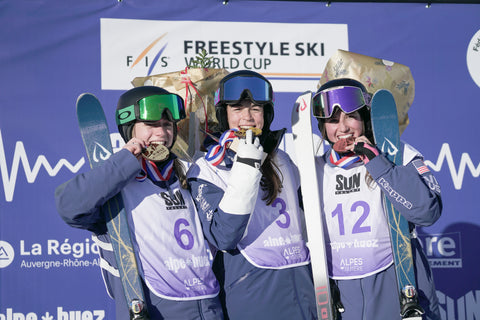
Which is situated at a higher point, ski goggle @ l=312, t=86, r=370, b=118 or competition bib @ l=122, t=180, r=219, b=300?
ski goggle @ l=312, t=86, r=370, b=118

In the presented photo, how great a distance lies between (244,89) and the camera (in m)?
2.59

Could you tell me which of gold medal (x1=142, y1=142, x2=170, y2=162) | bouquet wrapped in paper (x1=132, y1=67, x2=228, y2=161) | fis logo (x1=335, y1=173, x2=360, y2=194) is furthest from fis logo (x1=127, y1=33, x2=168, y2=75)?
fis logo (x1=335, y1=173, x2=360, y2=194)

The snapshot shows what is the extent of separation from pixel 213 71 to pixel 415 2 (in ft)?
6.80

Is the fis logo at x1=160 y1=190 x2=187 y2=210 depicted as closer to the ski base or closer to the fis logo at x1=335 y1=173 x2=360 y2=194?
the ski base

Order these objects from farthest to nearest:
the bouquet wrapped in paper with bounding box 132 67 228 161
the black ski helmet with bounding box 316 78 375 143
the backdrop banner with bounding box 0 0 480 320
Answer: the backdrop banner with bounding box 0 0 480 320 → the bouquet wrapped in paper with bounding box 132 67 228 161 → the black ski helmet with bounding box 316 78 375 143

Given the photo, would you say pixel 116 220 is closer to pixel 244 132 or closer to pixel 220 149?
pixel 220 149

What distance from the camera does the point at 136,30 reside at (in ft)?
13.2

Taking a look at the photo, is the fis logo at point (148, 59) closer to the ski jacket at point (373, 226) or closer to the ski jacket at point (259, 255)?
the ski jacket at point (259, 255)

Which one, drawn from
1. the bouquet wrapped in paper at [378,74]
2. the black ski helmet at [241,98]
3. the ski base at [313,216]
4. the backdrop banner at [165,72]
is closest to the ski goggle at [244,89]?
the black ski helmet at [241,98]

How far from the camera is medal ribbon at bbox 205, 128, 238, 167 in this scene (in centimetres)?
253

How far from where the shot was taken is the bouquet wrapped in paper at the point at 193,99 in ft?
9.50

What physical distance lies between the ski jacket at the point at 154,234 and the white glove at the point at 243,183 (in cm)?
25

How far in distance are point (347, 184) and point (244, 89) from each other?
662mm

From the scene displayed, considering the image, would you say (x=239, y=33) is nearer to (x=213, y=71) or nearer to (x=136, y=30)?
(x=136, y=30)
